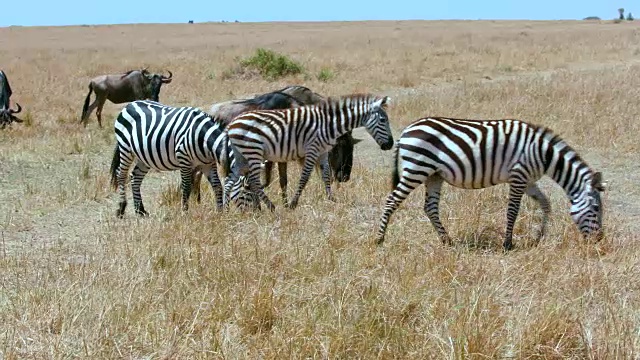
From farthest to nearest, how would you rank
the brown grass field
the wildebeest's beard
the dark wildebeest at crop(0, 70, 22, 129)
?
the wildebeest's beard → the dark wildebeest at crop(0, 70, 22, 129) → the brown grass field

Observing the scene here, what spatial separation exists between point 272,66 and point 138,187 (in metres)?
14.9

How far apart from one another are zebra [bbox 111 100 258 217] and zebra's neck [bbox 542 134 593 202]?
9.49ft

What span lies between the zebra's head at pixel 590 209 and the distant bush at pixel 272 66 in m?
16.3

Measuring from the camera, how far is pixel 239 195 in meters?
7.05

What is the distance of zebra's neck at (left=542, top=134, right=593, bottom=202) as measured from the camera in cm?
594

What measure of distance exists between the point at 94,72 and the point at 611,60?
59.6 ft

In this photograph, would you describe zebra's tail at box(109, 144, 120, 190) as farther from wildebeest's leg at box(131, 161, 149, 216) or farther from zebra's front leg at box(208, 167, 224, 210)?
zebra's front leg at box(208, 167, 224, 210)

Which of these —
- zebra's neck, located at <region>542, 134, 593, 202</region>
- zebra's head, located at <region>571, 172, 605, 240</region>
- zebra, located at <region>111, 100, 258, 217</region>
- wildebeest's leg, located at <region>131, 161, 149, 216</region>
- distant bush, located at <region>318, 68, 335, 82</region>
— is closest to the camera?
zebra's head, located at <region>571, 172, 605, 240</region>

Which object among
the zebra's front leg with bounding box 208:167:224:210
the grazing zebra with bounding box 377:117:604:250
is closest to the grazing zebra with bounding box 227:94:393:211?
the zebra's front leg with bounding box 208:167:224:210

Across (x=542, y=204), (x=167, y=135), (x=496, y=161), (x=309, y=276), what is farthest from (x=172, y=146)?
(x=542, y=204)

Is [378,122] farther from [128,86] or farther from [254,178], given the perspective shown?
[128,86]

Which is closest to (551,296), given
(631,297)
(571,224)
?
Result: (631,297)

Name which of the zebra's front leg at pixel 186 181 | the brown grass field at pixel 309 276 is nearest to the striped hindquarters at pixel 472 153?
the brown grass field at pixel 309 276

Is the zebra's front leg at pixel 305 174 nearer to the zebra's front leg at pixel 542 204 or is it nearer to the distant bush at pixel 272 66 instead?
the zebra's front leg at pixel 542 204
